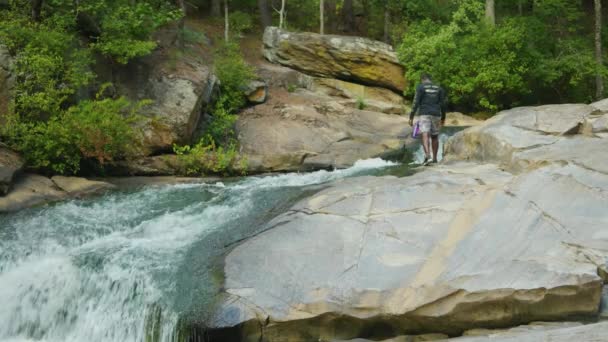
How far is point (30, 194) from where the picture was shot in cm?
1059

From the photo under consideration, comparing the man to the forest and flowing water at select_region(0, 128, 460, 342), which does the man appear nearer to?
flowing water at select_region(0, 128, 460, 342)

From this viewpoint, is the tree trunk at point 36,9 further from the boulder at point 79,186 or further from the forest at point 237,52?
the boulder at point 79,186

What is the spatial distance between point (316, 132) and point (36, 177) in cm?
722

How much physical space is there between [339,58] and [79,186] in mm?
12518

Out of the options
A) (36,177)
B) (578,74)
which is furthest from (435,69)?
(36,177)

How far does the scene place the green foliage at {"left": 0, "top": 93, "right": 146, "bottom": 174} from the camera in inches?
450

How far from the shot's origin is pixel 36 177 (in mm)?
11336

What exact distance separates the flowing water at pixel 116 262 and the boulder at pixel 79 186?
0.71 m

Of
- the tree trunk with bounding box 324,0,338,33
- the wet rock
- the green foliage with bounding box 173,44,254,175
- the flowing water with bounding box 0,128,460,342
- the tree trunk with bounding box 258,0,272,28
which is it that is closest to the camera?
the wet rock

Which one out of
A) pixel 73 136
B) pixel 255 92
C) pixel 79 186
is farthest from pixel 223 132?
pixel 79 186

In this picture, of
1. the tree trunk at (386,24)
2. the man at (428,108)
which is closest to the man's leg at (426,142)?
the man at (428,108)

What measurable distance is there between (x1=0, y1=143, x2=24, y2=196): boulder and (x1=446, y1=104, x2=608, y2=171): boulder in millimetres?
8925

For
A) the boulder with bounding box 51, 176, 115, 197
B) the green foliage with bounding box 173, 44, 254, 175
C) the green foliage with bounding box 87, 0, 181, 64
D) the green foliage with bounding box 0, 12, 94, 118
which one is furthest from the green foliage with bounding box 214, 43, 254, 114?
the boulder with bounding box 51, 176, 115, 197

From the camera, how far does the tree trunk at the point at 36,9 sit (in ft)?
43.2
